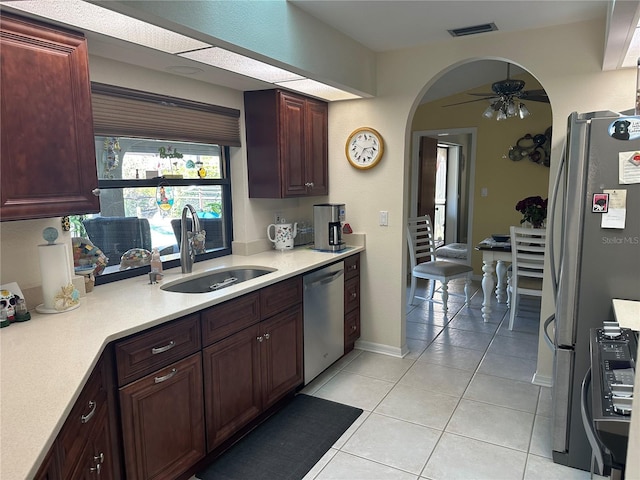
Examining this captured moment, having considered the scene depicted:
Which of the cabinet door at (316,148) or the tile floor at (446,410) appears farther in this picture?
the cabinet door at (316,148)

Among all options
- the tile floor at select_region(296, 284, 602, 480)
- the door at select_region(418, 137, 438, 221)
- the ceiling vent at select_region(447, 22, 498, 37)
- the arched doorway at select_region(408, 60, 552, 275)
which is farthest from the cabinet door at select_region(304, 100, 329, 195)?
the door at select_region(418, 137, 438, 221)

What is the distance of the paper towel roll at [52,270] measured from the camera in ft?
6.24

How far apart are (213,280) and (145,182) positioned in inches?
29.1

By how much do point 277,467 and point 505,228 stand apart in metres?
4.82

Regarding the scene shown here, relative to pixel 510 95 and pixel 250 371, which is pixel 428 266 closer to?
pixel 510 95

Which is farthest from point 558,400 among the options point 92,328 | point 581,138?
point 92,328

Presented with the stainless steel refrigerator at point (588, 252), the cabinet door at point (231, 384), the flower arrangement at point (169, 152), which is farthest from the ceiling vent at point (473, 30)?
the cabinet door at point (231, 384)

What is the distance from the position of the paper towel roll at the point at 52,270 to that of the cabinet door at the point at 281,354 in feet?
3.51

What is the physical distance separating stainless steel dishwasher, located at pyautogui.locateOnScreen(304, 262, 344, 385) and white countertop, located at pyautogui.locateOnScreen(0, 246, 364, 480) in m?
0.37

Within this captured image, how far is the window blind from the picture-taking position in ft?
7.61

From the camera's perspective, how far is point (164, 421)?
1962mm

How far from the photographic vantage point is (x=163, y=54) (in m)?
2.20

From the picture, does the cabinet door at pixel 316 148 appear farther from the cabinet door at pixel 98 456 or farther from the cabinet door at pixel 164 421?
the cabinet door at pixel 98 456

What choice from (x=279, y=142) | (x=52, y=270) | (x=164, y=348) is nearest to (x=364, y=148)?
(x=279, y=142)
